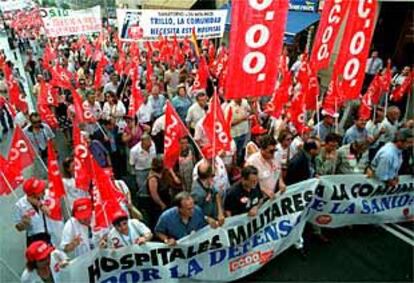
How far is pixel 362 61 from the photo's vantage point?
6848 millimetres

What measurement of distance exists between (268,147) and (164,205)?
1.62 metres

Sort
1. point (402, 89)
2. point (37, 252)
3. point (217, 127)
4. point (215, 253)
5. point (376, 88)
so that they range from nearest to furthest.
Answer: point (37, 252)
point (215, 253)
point (217, 127)
point (376, 88)
point (402, 89)

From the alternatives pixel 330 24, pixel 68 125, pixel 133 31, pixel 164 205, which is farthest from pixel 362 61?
pixel 133 31

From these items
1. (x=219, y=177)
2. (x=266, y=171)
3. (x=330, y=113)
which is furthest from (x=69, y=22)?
(x=266, y=171)

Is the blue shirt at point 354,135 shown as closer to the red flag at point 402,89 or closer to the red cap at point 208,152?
the red cap at point 208,152

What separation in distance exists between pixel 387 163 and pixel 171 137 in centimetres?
308

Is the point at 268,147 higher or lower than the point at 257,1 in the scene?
lower

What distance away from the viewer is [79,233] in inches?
192

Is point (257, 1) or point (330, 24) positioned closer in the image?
point (257, 1)

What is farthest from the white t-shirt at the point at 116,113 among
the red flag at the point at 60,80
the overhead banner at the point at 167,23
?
the overhead banner at the point at 167,23

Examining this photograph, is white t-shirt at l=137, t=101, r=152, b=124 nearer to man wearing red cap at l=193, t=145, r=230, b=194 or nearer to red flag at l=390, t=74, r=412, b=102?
man wearing red cap at l=193, t=145, r=230, b=194

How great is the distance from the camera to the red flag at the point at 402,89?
1048cm

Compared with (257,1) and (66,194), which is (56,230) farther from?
(257,1)

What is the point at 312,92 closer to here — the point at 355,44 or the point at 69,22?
the point at 355,44
